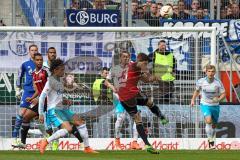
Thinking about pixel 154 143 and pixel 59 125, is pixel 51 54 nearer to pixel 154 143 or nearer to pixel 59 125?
pixel 154 143

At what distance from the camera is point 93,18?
27.1 meters

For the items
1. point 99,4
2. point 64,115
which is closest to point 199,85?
point 64,115

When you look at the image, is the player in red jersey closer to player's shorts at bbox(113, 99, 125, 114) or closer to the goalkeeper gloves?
player's shorts at bbox(113, 99, 125, 114)

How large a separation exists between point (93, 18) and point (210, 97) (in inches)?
215

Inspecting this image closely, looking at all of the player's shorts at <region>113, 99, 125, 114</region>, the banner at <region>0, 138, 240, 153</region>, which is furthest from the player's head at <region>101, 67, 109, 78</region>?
the banner at <region>0, 138, 240, 153</region>

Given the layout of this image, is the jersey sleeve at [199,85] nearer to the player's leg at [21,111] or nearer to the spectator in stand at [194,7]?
the player's leg at [21,111]

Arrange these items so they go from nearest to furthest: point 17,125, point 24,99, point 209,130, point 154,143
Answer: point 24,99, point 17,125, point 209,130, point 154,143

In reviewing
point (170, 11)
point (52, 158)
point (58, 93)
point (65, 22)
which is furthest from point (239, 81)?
point (52, 158)

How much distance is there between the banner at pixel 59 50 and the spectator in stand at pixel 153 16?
12.8 ft

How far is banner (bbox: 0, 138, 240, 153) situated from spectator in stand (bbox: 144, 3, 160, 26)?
16.1 feet

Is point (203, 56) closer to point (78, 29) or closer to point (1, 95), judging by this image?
point (78, 29)

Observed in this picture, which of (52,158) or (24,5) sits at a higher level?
(24,5)

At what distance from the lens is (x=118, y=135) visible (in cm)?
2291

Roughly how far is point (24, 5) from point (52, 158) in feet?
36.7
